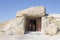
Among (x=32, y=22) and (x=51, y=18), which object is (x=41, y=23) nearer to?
(x=51, y=18)

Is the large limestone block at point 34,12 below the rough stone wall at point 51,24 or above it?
above

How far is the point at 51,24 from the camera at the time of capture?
15.5 m

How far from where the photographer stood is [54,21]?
16.5 m

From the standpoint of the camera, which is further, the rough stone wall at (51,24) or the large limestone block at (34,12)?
the large limestone block at (34,12)

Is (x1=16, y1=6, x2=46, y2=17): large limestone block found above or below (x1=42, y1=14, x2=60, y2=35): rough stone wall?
above

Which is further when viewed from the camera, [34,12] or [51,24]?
[34,12]

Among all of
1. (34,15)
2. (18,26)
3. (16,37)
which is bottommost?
(16,37)

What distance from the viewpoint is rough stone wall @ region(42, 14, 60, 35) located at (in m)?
15.1

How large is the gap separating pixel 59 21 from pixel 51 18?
101cm

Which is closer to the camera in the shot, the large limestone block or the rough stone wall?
the rough stone wall

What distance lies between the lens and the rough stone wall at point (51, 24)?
15.1 metres

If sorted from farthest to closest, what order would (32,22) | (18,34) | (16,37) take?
1. (32,22)
2. (18,34)
3. (16,37)

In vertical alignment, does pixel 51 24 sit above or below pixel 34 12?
below

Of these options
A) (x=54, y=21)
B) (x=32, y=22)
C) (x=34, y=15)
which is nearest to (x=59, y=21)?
(x=54, y=21)
